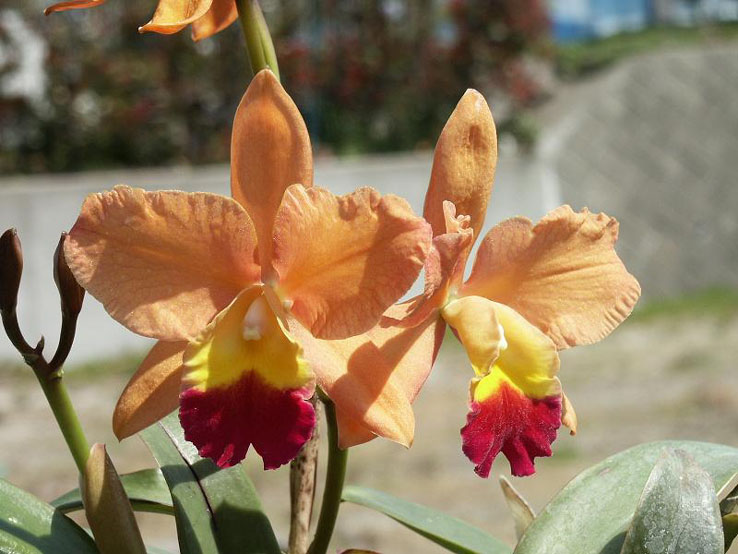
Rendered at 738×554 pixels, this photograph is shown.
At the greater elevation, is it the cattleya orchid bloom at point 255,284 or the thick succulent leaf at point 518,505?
the cattleya orchid bloom at point 255,284

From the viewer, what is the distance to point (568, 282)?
0.71 m

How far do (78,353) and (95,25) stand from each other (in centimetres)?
217

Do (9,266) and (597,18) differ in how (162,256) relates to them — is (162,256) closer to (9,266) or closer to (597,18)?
(9,266)

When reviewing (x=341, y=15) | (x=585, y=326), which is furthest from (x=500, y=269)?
(x=341, y=15)

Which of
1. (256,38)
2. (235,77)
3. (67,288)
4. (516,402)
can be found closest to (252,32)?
(256,38)

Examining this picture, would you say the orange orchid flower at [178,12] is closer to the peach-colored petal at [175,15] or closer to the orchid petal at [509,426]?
the peach-colored petal at [175,15]

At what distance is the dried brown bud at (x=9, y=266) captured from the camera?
68 centimetres

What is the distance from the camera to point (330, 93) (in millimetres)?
5957

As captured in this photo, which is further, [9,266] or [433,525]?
[433,525]

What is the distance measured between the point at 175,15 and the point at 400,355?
0.30 meters

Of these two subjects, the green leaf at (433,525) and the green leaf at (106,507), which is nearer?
the green leaf at (106,507)

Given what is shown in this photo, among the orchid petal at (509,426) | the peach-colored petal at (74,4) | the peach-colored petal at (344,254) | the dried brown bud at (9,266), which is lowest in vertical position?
the orchid petal at (509,426)

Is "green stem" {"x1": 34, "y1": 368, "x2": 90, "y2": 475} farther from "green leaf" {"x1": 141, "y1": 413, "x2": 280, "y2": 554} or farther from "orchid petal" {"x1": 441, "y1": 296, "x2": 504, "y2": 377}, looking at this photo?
"orchid petal" {"x1": 441, "y1": 296, "x2": 504, "y2": 377}

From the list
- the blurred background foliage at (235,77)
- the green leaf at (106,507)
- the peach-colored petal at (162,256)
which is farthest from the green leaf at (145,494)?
the blurred background foliage at (235,77)
